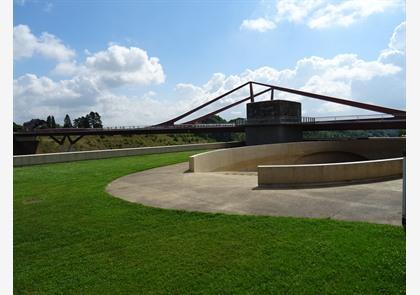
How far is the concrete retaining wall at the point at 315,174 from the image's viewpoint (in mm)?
10445

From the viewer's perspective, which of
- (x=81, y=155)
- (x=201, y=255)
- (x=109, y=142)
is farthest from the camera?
(x=109, y=142)

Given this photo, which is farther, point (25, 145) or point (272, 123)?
point (25, 145)

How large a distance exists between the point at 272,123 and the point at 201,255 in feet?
143

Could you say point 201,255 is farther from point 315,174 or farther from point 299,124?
point 299,124

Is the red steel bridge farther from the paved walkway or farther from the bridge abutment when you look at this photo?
the paved walkway

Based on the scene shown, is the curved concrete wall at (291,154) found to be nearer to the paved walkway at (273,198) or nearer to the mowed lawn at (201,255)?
the paved walkway at (273,198)

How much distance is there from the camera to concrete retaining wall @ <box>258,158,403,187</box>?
411 inches

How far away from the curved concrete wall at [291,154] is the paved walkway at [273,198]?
5494 millimetres

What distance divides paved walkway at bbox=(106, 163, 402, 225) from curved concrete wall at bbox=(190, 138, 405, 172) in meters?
5.49

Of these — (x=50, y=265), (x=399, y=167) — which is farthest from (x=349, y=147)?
(x=50, y=265)

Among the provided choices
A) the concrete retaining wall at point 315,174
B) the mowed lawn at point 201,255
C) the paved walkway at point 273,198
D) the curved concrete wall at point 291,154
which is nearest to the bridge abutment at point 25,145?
the curved concrete wall at point 291,154

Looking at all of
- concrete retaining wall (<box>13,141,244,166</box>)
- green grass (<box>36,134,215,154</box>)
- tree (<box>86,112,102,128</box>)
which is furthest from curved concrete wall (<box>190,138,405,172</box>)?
tree (<box>86,112,102,128</box>)

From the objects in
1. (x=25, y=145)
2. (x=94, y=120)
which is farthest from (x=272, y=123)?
(x=94, y=120)

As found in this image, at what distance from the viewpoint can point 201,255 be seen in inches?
195
